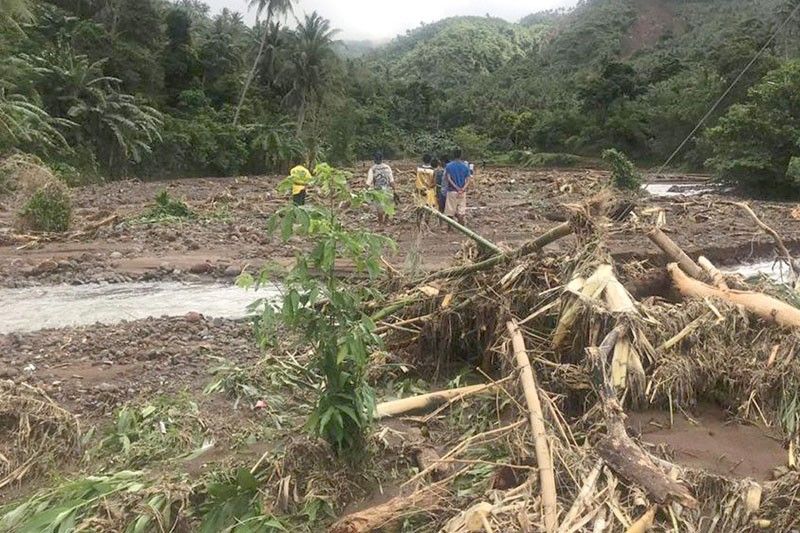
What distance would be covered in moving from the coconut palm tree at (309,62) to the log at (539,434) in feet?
112

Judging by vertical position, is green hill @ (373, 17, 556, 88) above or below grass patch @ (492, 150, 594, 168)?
above

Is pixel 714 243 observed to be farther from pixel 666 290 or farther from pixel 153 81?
pixel 153 81

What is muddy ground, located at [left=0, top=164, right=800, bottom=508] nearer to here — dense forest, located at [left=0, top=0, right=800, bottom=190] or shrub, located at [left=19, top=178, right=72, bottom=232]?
shrub, located at [left=19, top=178, right=72, bottom=232]

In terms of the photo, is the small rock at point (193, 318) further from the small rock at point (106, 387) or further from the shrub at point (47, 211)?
the shrub at point (47, 211)

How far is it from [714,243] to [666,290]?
5897 millimetres

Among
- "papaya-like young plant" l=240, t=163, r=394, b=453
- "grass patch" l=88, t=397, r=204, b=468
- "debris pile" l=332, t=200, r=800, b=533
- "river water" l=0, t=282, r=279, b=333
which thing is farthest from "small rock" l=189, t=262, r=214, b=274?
"papaya-like young plant" l=240, t=163, r=394, b=453

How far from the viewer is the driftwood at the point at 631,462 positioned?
296 cm

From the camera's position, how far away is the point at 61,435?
4.12 m

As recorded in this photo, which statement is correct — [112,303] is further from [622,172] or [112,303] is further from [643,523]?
[622,172]

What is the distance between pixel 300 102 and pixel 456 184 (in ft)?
95.8

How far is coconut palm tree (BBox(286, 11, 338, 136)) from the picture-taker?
123 feet

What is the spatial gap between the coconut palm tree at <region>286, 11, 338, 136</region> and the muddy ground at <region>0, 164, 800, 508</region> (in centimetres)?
1718

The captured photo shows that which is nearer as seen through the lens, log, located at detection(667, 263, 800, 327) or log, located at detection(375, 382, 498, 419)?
log, located at detection(375, 382, 498, 419)

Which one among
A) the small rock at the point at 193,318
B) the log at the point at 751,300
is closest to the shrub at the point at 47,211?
the small rock at the point at 193,318
